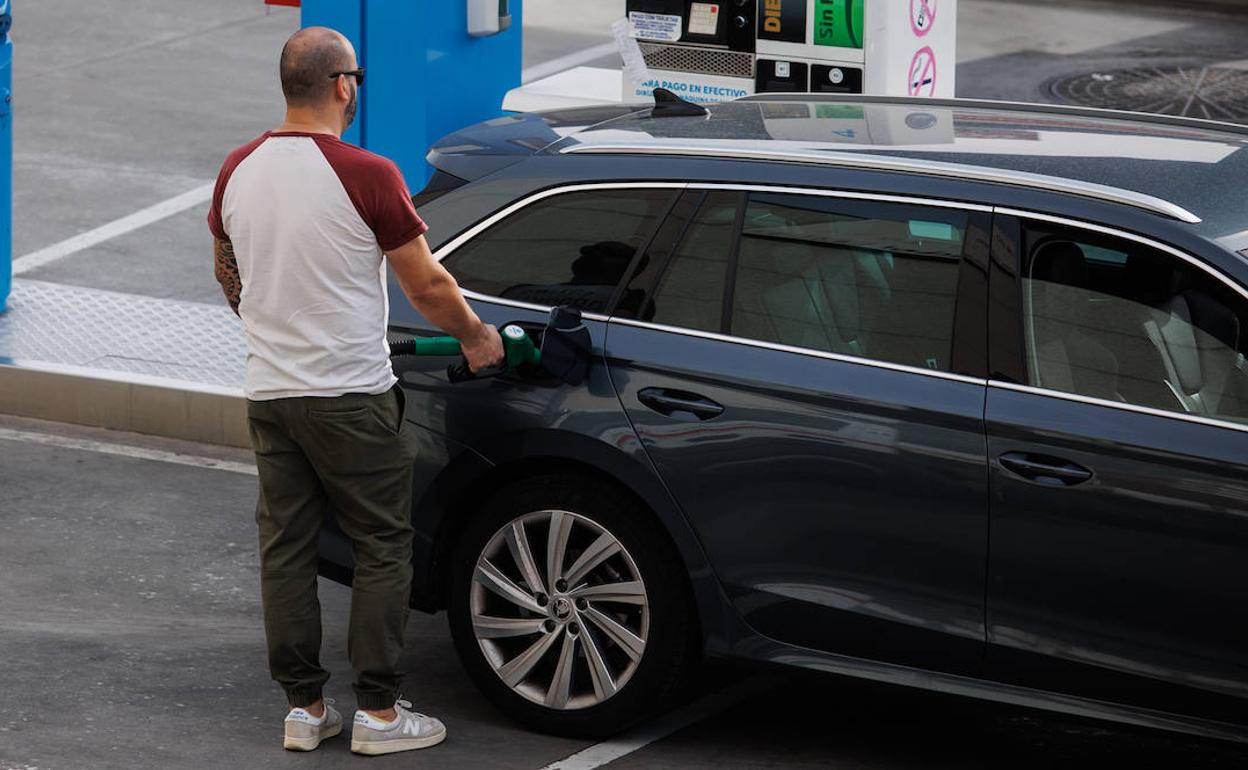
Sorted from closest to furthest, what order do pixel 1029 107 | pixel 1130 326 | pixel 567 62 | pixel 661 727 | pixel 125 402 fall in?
1. pixel 1130 326
2. pixel 661 727
3. pixel 1029 107
4. pixel 125 402
5. pixel 567 62

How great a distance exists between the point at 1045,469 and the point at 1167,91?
33.9ft

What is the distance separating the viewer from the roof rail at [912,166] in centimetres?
468

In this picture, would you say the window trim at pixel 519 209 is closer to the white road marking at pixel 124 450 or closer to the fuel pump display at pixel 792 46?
the white road marking at pixel 124 450

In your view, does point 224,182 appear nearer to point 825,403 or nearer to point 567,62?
point 825,403

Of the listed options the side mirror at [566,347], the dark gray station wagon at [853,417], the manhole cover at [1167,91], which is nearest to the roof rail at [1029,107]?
the dark gray station wagon at [853,417]

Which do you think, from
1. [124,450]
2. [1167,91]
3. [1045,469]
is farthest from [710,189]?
[1167,91]

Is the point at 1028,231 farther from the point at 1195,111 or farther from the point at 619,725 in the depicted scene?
the point at 1195,111

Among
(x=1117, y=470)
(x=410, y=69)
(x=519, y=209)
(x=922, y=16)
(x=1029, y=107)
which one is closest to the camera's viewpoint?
(x=1117, y=470)

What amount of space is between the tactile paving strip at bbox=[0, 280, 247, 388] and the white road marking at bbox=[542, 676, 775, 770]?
2911 mm

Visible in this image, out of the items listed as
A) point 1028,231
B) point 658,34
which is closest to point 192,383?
point 658,34

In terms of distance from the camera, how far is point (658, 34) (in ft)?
28.9

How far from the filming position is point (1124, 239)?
15.3 ft

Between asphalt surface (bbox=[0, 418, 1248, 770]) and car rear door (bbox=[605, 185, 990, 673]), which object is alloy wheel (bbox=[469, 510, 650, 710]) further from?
car rear door (bbox=[605, 185, 990, 673])

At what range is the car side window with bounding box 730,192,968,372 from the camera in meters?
4.84
